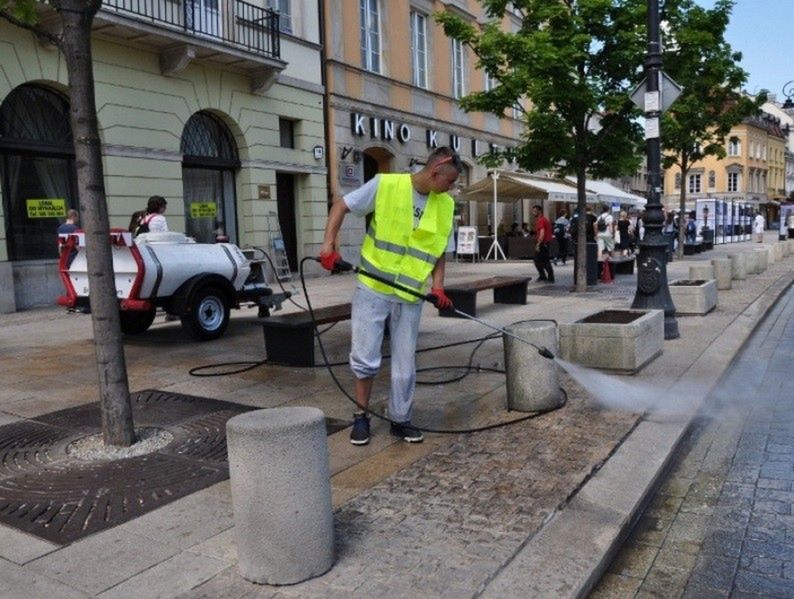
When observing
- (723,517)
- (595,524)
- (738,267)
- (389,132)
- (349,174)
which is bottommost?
(723,517)

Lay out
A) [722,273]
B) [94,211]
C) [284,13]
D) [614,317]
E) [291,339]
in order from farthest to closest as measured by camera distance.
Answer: [284,13]
[722,273]
[614,317]
[291,339]
[94,211]

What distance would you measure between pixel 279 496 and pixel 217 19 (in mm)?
15556

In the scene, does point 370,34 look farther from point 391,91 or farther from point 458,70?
point 458,70

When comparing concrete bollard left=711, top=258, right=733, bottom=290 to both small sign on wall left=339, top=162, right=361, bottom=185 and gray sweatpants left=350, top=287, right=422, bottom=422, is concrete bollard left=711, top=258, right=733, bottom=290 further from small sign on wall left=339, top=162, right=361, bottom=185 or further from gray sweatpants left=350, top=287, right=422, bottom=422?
gray sweatpants left=350, top=287, right=422, bottom=422

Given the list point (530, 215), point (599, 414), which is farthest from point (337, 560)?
point (530, 215)

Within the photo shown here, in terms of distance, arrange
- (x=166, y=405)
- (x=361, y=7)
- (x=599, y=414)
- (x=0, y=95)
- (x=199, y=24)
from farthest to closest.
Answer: (x=361, y=7) → (x=199, y=24) → (x=0, y=95) → (x=166, y=405) → (x=599, y=414)

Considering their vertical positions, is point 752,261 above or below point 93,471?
above

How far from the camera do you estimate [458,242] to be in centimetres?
2489

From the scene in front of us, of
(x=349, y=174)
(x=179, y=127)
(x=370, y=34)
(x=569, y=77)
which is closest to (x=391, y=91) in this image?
(x=370, y=34)

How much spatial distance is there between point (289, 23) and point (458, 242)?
9.26m

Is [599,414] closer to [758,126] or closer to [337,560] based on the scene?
[337,560]

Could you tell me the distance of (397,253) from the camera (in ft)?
15.1

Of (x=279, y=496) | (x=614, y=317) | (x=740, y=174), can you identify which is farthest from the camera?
(x=740, y=174)

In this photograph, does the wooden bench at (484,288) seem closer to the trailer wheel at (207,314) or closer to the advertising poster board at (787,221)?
the trailer wheel at (207,314)
